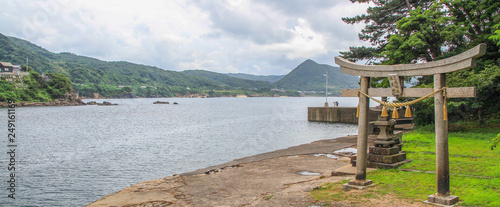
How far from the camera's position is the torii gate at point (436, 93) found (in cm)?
772

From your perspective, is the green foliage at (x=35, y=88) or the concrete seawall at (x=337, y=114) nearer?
the concrete seawall at (x=337, y=114)

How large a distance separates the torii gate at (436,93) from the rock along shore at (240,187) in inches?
75.8

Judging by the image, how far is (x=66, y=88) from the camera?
12044cm

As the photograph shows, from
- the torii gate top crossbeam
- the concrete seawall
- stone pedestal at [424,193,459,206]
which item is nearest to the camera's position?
stone pedestal at [424,193,459,206]

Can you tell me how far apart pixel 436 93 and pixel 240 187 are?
6.59 m

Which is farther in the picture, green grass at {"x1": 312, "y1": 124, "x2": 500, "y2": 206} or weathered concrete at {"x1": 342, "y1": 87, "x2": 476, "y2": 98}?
green grass at {"x1": 312, "y1": 124, "x2": 500, "y2": 206}

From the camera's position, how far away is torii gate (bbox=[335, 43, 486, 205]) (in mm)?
7722

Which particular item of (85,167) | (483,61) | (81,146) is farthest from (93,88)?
(483,61)

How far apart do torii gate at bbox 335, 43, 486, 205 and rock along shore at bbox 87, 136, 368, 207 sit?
1925 mm

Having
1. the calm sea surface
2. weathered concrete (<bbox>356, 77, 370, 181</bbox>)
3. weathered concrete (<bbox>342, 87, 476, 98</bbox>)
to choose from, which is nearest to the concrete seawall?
the calm sea surface

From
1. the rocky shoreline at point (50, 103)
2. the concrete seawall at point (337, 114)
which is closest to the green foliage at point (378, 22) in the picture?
the concrete seawall at point (337, 114)

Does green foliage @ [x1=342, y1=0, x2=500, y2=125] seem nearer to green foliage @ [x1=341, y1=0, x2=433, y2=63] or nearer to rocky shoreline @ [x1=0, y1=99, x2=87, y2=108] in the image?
green foliage @ [x1=341, y1=0, x2=433, y2=63]

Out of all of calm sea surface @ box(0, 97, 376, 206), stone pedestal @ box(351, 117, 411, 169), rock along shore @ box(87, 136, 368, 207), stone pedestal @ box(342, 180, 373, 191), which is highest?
stone pedestal @ box(351, 117, 411, 169)

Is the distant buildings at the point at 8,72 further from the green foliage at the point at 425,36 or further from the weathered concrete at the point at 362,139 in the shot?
the weathered concrete at the point at 362,139
